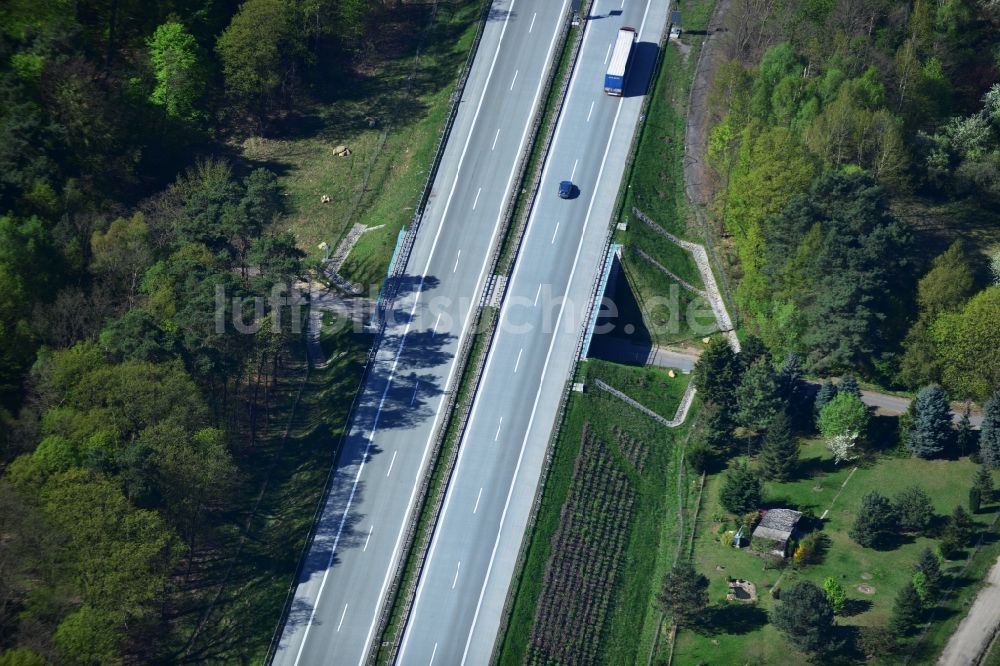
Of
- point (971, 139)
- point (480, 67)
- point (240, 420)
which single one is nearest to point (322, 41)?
point (480, 67)

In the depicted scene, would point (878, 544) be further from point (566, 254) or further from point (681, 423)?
point (566, 254)

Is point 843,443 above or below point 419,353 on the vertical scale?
below

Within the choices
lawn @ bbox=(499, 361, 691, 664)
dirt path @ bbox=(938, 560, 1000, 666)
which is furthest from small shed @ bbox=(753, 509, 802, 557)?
dirt path @ bbox=(938, 560, 1000, 666)

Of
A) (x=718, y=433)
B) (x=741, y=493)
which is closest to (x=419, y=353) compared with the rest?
(x=718, y=433)

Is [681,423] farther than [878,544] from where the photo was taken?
Yes

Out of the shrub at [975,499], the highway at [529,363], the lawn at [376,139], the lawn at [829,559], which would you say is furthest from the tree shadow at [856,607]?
the lawn at [376,139]

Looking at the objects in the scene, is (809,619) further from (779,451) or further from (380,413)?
(380,413)
